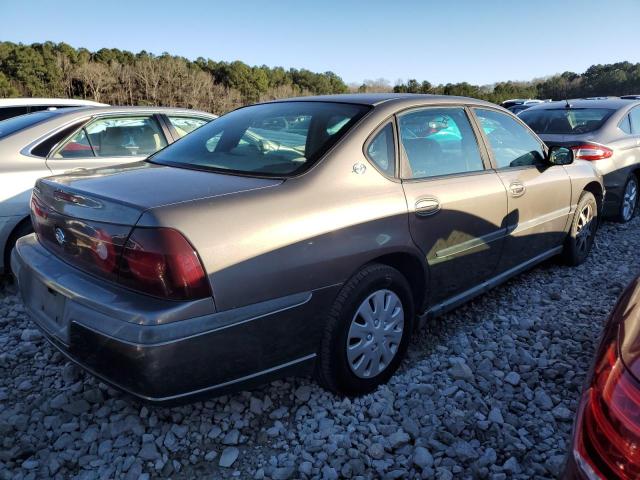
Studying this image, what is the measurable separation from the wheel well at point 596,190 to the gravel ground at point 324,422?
1.83 meters

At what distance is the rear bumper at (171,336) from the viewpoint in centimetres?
177

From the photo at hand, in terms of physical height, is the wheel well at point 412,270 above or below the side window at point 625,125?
below

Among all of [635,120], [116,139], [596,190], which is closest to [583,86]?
[635,120]

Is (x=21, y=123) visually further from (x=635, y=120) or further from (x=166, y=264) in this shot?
(x=635, y=120)

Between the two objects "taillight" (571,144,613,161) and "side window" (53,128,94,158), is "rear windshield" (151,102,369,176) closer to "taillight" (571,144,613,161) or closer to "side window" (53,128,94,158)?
"side window" (53,128,94,158)

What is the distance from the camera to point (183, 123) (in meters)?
5.01

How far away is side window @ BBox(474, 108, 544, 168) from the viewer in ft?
10.9

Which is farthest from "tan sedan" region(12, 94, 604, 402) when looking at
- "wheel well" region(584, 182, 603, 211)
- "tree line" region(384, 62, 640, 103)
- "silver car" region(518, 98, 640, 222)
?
"tree line" region(384, 62, 640, 103)

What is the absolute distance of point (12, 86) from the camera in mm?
28875

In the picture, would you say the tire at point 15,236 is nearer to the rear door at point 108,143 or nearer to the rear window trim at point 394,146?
the rear door at point 108,143

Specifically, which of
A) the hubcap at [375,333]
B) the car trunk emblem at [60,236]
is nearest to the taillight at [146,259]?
the car trunk emblem at [60,236]

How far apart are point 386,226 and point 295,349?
0.74m

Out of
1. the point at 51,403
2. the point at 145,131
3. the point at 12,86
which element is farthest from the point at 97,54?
the point at 51,403

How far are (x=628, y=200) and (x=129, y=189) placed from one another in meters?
6.09
